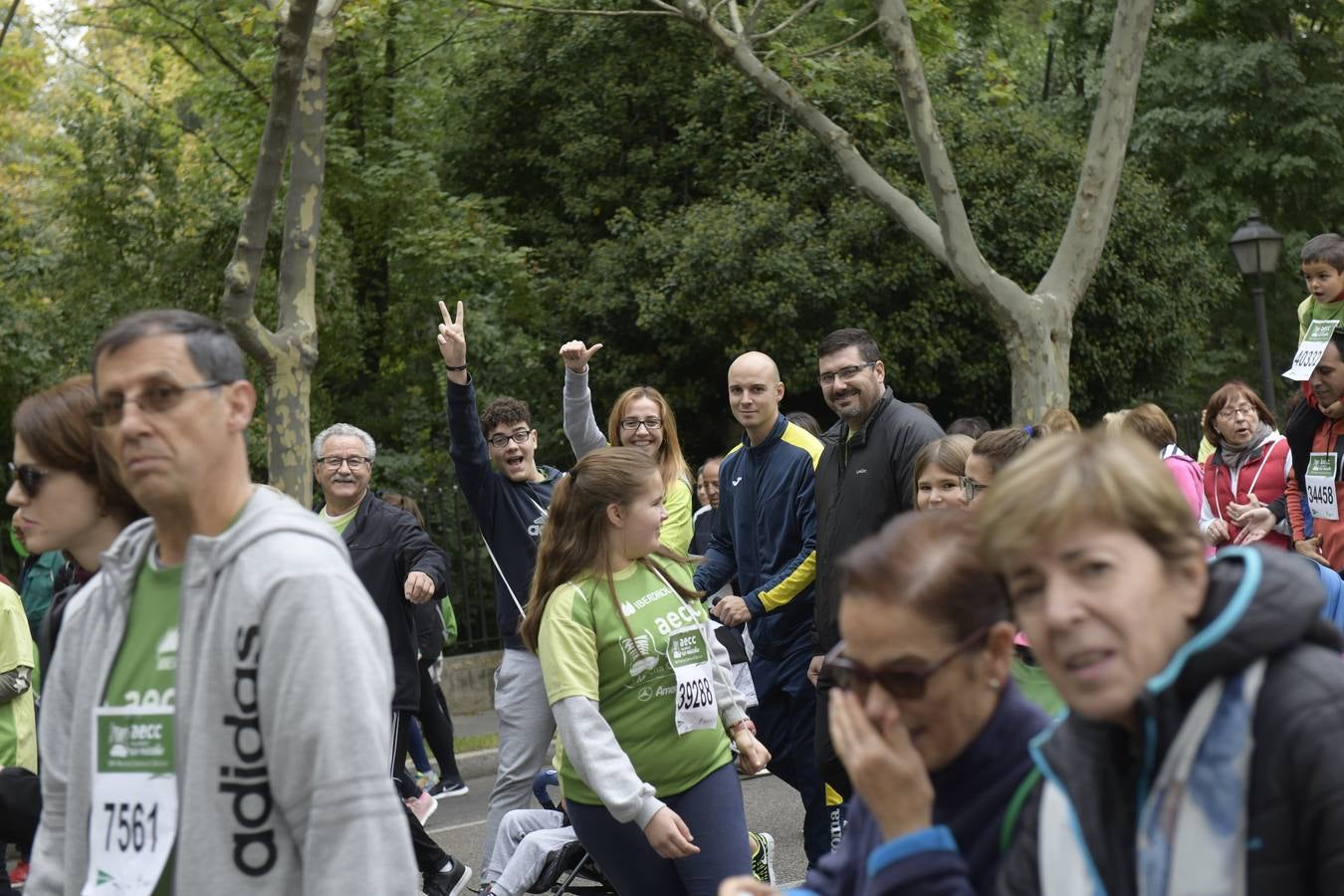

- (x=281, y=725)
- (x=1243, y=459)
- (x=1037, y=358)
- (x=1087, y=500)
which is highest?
(x=1037, y=358)

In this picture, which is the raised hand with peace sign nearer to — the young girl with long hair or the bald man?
the bald man

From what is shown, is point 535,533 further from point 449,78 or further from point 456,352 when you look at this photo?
point 449,78

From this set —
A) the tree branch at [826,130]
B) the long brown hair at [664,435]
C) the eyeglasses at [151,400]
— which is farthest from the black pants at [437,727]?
the eyeglasses at [151,400]

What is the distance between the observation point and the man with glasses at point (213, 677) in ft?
8.04

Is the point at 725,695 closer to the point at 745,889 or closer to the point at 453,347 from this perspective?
the point at 453,347

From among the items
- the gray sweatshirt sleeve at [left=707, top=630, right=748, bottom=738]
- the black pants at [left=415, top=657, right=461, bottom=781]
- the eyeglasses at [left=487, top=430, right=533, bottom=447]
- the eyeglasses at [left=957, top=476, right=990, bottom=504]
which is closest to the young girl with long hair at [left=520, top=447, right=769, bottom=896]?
the gray sweatshirt sleeve at [left=707, top=630, right=748, bottom=738]

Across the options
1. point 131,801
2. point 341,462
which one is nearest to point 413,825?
point 341,462

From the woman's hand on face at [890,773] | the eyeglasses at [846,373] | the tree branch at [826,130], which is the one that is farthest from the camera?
the tree branch at [826,130]

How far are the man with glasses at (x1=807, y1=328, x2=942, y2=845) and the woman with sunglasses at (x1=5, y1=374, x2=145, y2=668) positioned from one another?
10.8 ft

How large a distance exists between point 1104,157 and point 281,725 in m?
11.7

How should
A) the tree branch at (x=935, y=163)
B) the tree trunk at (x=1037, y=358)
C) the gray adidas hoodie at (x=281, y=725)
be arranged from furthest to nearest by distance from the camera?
the tree trunk at (x=1037, y=358) < the tree branch at (x=935, y=163) < the gray adidas hoodie at (x=281, y=725)

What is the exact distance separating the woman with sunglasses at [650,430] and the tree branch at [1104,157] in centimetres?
588

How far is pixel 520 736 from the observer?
695 cm

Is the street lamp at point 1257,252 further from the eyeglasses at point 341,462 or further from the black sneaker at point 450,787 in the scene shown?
the eyeglasses at point 341,462
